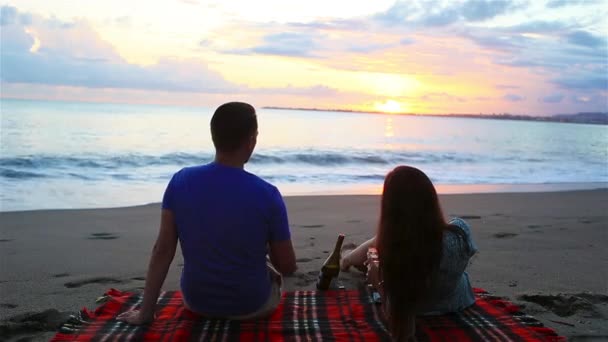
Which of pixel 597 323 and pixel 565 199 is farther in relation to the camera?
pixel 565 199

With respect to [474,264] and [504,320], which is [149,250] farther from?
[504,320]

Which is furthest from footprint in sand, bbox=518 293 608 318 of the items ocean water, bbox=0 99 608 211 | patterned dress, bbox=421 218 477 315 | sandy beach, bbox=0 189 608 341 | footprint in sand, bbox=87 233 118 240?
ocean water, bbox=0 99 608 211

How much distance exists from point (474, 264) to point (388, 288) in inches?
101

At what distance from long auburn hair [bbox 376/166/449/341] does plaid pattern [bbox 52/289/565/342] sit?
0.34 metres

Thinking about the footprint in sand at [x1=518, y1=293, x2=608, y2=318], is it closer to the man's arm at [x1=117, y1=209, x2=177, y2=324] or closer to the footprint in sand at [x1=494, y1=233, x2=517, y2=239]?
the footprint in sand at [x1=494, y1=233, x2=517, y2=239]

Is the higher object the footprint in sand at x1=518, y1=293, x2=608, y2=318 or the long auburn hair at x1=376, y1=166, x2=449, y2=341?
the long auburn hair at x1=376, y1=166, x2=449, y2=341

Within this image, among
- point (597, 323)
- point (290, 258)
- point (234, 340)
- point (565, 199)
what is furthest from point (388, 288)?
point (565, 199)

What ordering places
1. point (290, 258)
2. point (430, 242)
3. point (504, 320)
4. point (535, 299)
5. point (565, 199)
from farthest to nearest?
point (565, 199) < point (535, 299) < point (504, 320) < point (290, 258) < point (430, 242)

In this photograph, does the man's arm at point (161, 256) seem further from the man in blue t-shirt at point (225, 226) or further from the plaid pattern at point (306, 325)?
the plaid pattern at point (306, 325)

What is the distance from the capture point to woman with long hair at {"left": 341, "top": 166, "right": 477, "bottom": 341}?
321cm

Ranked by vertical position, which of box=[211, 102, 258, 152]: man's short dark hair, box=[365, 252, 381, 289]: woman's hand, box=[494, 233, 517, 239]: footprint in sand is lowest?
box=[494, 233, 517, 239]: footprint in sand

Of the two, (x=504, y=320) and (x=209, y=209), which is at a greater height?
(x=209, y=209)

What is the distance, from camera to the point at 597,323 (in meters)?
3.98


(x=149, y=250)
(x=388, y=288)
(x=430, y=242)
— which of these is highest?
(x=430, y=242)
